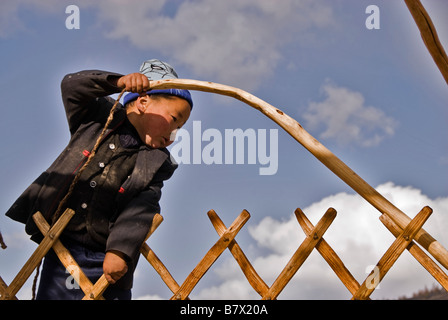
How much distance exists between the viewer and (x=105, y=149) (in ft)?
6.75

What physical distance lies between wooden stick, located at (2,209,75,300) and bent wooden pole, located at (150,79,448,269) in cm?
68

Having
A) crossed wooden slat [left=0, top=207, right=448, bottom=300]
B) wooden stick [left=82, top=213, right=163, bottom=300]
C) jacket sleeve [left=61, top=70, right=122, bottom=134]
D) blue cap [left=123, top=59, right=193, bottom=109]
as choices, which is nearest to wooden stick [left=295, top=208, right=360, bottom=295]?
crossed wooden slat [left=0, top=207, right=448, bottom=300]

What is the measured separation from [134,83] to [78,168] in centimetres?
43

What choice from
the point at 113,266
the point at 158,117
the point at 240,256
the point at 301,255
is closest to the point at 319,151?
the point at 301,255

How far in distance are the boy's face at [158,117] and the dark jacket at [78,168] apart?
2.3 inches

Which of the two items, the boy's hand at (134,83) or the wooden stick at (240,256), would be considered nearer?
the boy's hand at (134,83)

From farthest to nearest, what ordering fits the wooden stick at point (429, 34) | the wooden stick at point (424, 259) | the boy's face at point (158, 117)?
the boy's face at point (158, 117), the wooden stick at point (424, 259), the wooden stick at point (429, 34)

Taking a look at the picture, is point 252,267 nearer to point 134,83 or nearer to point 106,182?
point 106,182

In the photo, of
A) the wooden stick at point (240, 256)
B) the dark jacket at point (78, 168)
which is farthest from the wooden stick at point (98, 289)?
the wooden stick at point (240, 256)

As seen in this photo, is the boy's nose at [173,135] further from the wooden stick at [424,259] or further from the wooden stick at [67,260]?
the wooden stick at [424,259]

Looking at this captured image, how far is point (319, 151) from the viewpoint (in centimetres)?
191

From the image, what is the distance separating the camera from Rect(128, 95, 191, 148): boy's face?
2.05m

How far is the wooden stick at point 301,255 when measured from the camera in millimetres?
1973
